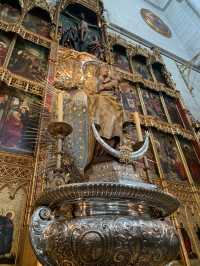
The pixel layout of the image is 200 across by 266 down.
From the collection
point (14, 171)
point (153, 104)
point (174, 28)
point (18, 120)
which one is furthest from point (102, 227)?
point (174, 28)

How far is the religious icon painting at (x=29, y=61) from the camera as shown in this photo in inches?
166

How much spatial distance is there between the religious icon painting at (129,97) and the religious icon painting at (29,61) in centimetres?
175

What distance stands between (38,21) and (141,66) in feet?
10.4

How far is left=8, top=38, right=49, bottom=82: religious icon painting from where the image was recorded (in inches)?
166

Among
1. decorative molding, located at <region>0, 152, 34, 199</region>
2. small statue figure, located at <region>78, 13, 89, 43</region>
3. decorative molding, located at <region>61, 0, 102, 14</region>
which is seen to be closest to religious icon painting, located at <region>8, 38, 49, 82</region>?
small statue figure, located at <region>78, 13, 89, 43</region>

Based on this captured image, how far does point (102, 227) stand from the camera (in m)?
1.31

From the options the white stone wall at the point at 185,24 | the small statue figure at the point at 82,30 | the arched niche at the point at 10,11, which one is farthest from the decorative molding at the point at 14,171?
the white stone wall at the point at 185,24

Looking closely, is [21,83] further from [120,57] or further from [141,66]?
[141,66]

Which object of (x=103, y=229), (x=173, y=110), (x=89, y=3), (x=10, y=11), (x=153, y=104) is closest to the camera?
(x=103, y=229)

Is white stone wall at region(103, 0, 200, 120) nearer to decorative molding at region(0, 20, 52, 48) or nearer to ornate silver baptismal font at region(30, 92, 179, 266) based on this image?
decorative molding at region(0, 20, 52, 48)

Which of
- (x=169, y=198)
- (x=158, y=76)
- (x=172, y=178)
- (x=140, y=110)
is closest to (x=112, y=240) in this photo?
(x=169, y=198)

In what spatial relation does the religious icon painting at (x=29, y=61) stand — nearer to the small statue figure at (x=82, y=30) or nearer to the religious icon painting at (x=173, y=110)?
the small statue figure at (x=82, y=30)

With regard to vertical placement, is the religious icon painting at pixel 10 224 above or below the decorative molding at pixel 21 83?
below

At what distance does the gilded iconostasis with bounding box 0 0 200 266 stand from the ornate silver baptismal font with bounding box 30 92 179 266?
1.99ft
